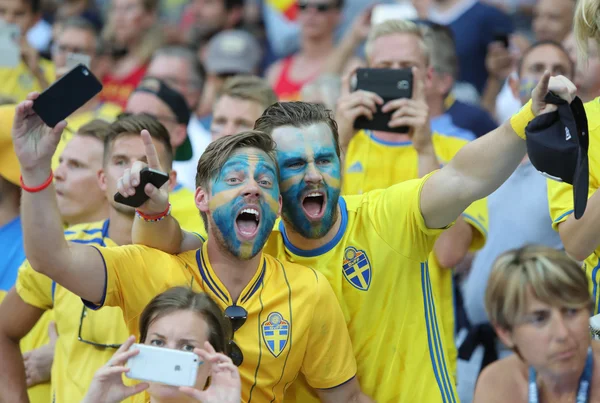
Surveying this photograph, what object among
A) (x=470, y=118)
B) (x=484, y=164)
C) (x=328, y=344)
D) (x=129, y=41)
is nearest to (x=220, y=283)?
(x=328, y=344)

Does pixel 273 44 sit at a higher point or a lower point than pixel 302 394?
higher

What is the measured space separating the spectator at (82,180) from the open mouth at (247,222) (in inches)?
63.3

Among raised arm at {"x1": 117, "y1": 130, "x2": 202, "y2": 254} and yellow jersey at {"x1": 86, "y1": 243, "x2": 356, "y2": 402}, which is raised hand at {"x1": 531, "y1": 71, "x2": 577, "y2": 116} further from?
raised arm at {"x1": 117, "y1": 130, "x2": 202, "y2": 254}

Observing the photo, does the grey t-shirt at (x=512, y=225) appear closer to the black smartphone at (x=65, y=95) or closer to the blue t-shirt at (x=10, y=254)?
the blue t-shirt at (x=10, y=254)

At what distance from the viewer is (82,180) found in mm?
4867

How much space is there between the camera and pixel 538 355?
353cm

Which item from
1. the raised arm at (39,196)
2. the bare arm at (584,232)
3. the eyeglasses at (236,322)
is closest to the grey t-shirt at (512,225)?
the bare arm at (584,232)

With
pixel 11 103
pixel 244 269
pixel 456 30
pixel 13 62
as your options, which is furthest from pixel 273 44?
pixel 244 269

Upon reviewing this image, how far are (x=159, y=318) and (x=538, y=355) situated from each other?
142 cm

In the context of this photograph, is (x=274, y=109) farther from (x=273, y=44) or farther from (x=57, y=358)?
(x=273, y=44)

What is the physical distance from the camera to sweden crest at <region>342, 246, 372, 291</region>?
362cm

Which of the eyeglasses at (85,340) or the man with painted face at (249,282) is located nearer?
the man with painted face at (249,282)

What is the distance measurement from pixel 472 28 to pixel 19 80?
3.43m

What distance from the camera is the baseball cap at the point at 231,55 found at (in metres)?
7.51
